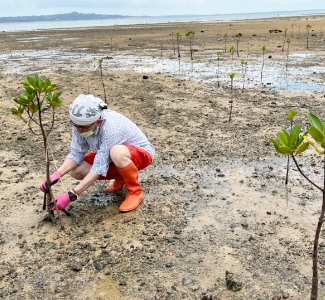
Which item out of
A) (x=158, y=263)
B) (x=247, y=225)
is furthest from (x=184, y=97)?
(x=158, y=263)

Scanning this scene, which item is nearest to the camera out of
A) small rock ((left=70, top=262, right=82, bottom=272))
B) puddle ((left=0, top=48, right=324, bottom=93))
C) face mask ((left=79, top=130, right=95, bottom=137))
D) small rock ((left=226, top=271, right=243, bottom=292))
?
small rock ((left=226, top=271, right=243, bottom=292))

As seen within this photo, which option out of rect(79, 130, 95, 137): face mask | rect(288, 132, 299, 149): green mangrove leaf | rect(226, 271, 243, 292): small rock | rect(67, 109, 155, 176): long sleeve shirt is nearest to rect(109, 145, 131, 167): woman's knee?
rect(67, 109, 155, 176): long sleeve shirt

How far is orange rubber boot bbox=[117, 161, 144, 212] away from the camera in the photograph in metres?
3.89

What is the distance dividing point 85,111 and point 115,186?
1240mm

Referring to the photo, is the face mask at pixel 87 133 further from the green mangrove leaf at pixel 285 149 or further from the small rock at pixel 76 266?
the green mangrove leaf at pixel 285 149

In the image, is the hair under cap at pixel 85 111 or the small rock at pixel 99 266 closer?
the small rock at pixel 99 266

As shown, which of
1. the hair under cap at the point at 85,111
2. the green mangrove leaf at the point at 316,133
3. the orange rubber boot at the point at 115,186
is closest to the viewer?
the green mangrove leaf at the point at 316,133

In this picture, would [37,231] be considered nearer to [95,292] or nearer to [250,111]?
[95,292]

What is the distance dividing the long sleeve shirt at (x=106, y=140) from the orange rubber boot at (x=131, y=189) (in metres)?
0.21

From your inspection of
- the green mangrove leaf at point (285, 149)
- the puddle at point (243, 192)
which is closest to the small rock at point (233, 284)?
the puddle at point (243, 192)

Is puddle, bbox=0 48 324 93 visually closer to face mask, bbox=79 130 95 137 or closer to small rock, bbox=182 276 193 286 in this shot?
face mask, bbox=79 130 95 137

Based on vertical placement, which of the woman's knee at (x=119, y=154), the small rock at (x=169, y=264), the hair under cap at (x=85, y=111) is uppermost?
the hair under cap at (x=85, y=111)

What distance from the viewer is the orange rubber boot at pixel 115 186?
435 cm

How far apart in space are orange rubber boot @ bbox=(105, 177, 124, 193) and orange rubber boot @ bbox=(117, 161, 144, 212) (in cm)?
31
